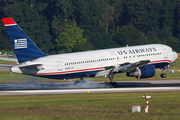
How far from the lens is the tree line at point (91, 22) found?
415 feet

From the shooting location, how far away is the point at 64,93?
120 ft

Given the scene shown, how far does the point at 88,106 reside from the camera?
90.5 feet

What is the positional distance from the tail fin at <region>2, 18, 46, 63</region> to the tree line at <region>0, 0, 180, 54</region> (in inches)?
3140

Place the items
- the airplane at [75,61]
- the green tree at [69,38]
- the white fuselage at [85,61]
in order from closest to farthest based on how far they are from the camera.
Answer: the airplane at [75,61] < the white fuselage at [85,61] < the green tree at [69,38]

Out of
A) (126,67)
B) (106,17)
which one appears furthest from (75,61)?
(106,17)

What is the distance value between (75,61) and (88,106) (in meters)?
14.9

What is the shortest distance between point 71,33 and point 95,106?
97.1m

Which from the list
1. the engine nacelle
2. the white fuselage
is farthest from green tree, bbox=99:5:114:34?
the engine nacelle

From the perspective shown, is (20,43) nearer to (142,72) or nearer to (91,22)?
(142,72)

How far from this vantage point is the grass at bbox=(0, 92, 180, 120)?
77.6ft

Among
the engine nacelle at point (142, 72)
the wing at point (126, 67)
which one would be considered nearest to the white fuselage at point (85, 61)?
the wing at point (126, 67)

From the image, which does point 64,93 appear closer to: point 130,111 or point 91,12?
point 130,111

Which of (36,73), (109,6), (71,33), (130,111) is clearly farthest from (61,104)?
(109,6)

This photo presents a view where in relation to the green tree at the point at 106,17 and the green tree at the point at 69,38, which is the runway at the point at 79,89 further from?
the green tree at the point at 106,17
